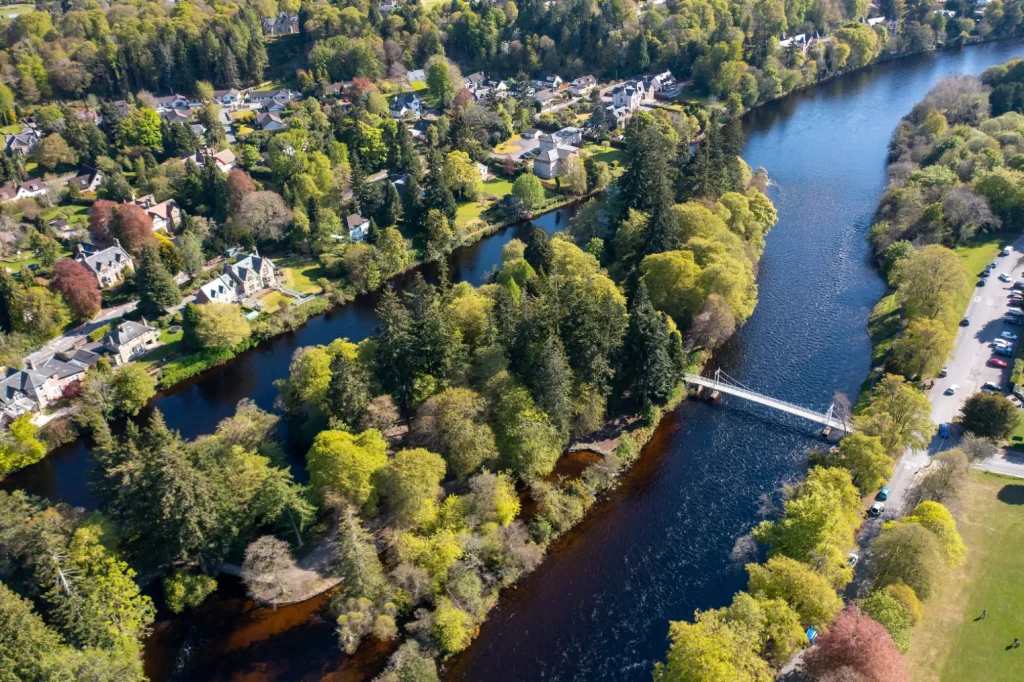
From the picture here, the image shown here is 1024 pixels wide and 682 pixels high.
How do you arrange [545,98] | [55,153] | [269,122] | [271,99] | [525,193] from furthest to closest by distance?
[545,98]
[271,99]
[269,122]
[55,153]
[525,193]

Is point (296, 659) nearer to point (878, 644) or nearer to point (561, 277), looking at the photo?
point (878, 644)

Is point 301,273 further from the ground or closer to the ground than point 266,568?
further from the ground

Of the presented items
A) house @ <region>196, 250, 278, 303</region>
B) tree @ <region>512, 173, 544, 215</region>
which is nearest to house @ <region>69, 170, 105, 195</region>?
house @ <region>196, 250, 278, 303</region>

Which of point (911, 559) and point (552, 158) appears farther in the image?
point (552, 158)

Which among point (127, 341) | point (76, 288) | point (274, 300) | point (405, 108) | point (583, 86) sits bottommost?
point (274, 300)

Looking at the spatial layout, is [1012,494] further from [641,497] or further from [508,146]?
[508,146]

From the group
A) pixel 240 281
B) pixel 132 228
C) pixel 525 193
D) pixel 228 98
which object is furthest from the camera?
pixel 228 98

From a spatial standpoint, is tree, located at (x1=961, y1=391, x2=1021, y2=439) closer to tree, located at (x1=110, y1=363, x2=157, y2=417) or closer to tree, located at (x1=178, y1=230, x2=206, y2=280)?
tree, located at (x1=110, y1=363, x2=157, y2=417)

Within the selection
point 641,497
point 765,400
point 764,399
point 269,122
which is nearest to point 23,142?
point 269,122
